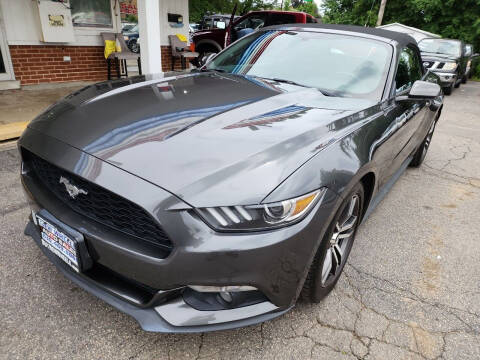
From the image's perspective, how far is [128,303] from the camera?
1543 mm

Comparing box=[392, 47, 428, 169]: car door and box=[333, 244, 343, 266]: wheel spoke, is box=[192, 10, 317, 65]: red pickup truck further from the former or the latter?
box=[333, 244, 343, 266]: wheel spoke

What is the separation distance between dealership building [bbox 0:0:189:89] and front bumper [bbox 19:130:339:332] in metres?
4.54

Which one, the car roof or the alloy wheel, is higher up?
the car roof

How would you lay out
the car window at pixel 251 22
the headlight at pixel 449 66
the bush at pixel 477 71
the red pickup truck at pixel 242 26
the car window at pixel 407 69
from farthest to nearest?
1. the bush at pixel 477 71
2. the headlight at pixel 449 66
3. the car window at pixel 251 22
4. the red pickup truck at pixel 242 26
5. the car window at pixel 407 69

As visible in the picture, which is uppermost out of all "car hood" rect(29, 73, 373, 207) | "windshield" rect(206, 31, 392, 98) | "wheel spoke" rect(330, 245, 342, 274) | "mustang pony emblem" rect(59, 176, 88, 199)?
"windshield" rect(206, 31, 392, 98)

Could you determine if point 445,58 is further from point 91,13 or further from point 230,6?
point 230,6

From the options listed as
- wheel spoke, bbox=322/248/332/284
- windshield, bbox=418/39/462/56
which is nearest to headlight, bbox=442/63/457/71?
windshield, bbox=418/39/462/56

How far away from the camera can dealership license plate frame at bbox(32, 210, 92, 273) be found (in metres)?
1.56

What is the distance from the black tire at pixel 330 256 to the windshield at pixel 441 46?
11.0 meters

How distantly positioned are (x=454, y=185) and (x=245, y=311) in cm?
370

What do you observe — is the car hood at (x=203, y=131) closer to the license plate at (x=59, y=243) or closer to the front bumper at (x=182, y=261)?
the front bumper at (x=182, y=261)

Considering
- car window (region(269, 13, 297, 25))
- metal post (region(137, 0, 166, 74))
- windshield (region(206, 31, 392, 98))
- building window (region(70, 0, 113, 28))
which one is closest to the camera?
windshield (region(206, 31, 392, 98))

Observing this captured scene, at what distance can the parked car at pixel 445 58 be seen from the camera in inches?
404

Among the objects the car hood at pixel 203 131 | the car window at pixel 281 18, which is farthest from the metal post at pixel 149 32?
the car window at pixel 281 18
